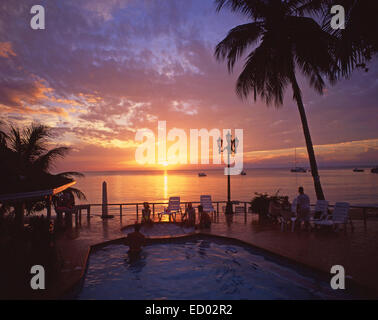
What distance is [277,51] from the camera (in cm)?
1197

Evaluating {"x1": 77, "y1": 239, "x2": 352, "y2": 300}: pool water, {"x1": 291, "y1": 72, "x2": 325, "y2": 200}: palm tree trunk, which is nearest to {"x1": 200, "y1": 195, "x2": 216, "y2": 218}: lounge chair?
{"x1": 77, "y1": 239, "x2": 352, "y2": 300}: pool water

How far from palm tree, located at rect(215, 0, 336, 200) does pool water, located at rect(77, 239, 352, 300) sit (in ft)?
20.1

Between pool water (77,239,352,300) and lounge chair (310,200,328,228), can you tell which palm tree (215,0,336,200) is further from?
pool water (77,239,352,300)

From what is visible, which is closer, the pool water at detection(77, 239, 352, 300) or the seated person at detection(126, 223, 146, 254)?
the pool water at detection(77, 239, 352, 300)

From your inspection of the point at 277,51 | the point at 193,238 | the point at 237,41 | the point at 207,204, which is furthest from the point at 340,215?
the point at 237,41

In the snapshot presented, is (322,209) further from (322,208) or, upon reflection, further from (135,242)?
(135,242)

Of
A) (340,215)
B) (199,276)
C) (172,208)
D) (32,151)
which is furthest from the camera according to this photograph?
(172,208)

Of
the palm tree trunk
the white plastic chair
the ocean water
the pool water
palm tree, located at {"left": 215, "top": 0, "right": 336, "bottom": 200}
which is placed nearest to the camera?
the pool water

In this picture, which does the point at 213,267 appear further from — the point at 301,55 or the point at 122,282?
the point at 301,55

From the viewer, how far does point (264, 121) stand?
29.5 metres

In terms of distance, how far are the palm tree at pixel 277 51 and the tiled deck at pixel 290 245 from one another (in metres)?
2.90

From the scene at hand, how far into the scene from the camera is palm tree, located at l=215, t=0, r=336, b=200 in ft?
37.0

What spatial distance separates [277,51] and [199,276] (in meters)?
10.7

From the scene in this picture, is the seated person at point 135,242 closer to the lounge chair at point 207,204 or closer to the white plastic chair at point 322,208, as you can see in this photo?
the lounge chair at point 207,204
